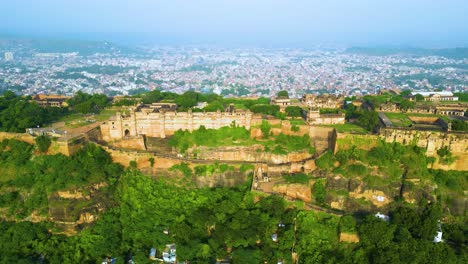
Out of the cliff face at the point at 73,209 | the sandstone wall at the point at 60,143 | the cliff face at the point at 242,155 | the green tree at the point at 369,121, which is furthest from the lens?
the green tree at the point at 369,121

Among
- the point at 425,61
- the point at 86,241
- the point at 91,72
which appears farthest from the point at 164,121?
the point at 425,61

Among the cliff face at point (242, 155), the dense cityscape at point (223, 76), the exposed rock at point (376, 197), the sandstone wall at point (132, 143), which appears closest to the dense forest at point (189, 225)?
the exposed rock at point (376, 197)

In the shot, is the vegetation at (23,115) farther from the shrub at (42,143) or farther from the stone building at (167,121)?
the stone building at (167,121)

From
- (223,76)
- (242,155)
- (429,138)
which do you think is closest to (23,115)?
(242,155)

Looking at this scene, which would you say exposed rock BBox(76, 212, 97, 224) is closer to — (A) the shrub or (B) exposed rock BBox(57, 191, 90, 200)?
(B) exposed rock BBox(57, 191, 90, 200)

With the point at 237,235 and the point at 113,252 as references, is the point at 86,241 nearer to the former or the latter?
the point at 113,252

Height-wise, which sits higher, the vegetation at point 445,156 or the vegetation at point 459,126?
the vegetation at point 459,126

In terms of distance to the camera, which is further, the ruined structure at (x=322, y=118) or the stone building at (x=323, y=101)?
the stone building at (x=323, y=101)
